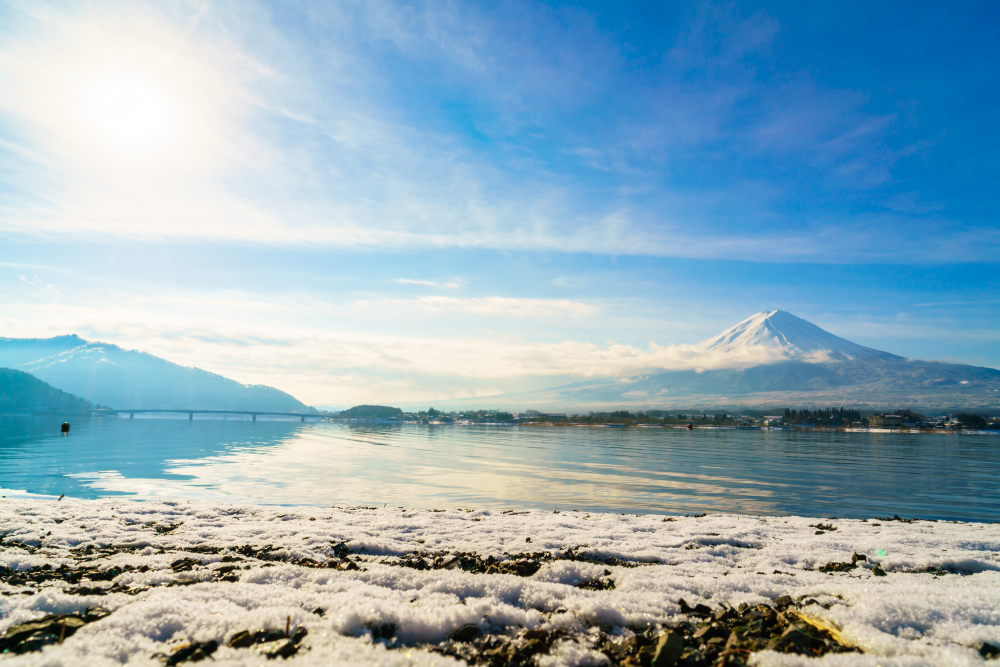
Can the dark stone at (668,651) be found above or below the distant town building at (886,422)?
above

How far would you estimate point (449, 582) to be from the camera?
24.0 ft

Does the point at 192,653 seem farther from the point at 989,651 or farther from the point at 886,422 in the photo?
the point at 886,422

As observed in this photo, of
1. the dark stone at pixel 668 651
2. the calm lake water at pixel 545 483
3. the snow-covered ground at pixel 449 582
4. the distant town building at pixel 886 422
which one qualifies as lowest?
the distant town building at pixel 886 422

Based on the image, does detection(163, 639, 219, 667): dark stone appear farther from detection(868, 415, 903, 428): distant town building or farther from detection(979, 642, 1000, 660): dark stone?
detection(868, 415, 903, 428): distant town building

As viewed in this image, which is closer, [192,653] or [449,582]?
[192,653]

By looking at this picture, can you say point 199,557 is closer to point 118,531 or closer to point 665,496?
point 118,531

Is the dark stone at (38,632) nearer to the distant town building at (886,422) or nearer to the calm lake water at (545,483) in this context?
the calm lake water at (545,483)

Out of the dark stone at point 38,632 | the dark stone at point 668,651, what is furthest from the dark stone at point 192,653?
the dark stone at point 668,651

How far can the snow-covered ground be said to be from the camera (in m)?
5.09

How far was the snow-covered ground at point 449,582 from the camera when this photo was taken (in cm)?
509

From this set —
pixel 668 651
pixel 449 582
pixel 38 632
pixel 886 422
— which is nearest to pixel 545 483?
pixel 449 582

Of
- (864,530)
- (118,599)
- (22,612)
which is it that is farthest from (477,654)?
(864,530)

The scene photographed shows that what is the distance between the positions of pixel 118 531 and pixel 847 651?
562 inches

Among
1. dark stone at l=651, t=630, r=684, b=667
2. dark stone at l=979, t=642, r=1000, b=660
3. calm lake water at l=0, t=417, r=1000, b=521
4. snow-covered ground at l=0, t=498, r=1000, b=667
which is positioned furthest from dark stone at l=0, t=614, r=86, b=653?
calm lake water at l=0, t=417, r=1000, b=521
